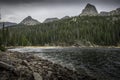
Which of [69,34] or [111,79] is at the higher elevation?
[69,34]

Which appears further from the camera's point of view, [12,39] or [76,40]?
[76,40]

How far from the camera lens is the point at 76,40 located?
14850 centimetres

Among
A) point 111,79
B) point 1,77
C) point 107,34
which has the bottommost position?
point 111,79

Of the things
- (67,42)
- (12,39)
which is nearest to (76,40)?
(67,42)

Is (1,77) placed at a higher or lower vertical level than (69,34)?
lower

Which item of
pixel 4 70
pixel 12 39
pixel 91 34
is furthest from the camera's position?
pixel 91 34

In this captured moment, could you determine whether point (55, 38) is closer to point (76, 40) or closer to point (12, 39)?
point (76, 40)

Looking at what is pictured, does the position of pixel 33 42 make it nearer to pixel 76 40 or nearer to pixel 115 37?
pixel 76 40

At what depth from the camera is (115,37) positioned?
13375 cm

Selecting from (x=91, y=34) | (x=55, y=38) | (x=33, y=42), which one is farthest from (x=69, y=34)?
(x=33, y=42)

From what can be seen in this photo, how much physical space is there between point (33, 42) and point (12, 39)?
1393 inches

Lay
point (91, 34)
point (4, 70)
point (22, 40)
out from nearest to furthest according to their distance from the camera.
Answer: point (4, 70) < point (22, 40) < point (91, 34)

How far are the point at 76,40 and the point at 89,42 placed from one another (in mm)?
14377

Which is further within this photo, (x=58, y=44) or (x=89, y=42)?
(x=58, y=44)
